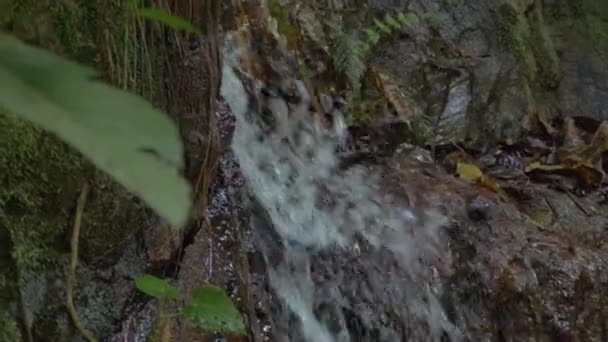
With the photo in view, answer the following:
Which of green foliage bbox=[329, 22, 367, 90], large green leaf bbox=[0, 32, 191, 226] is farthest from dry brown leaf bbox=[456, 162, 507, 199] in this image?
large green leaf bbox=[0, 32, 191, 226]

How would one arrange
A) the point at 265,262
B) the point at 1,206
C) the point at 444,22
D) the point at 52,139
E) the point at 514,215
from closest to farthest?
the point at 1,206 < the point at 52,139 < the point at 265,262 < the point at 514,215 < the point at 444,22

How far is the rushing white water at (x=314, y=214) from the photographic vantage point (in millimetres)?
2561

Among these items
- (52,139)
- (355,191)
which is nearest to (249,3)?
(355,191)

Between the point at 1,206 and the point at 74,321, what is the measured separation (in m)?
0.28

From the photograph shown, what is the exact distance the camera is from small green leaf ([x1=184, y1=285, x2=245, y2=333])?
5.10ft

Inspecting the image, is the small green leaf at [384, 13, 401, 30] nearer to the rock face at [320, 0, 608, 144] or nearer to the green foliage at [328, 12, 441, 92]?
the green foliage at [328, 12, 441, 92]

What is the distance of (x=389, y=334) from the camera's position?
258 centimetres

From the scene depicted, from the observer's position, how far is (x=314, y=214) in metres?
2.88

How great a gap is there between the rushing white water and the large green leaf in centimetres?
184

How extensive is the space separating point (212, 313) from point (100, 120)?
103cm

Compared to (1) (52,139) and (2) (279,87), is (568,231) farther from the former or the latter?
(1) (52,139)

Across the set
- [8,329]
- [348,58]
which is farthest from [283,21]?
[8,329]

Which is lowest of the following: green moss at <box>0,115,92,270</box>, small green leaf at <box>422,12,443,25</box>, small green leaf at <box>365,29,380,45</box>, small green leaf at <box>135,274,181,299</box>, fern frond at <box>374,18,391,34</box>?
small green leaf at <box>422,12,443,25</box>

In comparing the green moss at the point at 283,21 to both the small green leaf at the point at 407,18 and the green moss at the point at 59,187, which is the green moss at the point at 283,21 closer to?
the small green leaf at the point at 407,18
